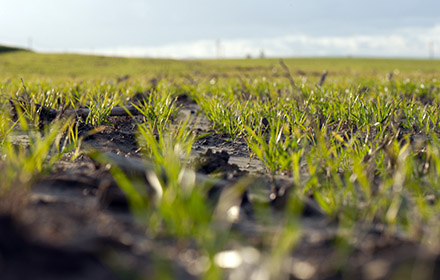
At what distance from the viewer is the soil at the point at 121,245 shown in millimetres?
1172

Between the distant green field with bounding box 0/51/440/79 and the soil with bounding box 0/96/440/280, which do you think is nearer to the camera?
the soil with bounding box 0/96/440/280

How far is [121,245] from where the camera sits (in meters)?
1.35

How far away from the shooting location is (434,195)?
2.07 m

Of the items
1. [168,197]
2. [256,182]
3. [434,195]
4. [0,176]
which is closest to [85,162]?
[0,176]

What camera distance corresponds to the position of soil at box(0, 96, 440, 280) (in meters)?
1.17

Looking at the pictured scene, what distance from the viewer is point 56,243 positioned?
47.7 inches

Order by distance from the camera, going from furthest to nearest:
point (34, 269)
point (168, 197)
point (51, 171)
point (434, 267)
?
point (51, 171) → point (168, 197) → point (434, 267) → point (34, 269)

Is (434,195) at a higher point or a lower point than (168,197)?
lower

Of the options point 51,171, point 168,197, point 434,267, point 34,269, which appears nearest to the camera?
point 34,269

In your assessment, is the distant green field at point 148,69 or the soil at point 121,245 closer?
the soil at point 121,245

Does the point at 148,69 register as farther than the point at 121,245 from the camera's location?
Yes

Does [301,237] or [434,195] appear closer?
[301,237]

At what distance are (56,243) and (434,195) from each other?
1.80m

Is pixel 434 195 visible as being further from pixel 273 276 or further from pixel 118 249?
pixel 118 249
